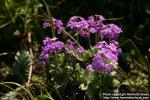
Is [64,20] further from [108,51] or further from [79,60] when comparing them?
[108,51]

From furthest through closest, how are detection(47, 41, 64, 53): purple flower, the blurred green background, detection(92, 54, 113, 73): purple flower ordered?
the blurred green background < detection(47, 41, 64, 53): purple flower < detection(92, 54, 113, 73): purple flower

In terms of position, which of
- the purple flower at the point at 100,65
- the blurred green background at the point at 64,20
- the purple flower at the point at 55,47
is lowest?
the purple flower at the point at 100,65

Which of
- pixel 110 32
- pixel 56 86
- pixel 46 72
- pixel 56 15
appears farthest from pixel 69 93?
pixel 56 15

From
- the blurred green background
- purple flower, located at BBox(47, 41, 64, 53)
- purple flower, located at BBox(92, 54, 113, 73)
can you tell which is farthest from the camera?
the blurred green background

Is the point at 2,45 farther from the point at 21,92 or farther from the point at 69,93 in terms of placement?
the point at 69,93

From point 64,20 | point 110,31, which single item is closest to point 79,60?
point 110,31

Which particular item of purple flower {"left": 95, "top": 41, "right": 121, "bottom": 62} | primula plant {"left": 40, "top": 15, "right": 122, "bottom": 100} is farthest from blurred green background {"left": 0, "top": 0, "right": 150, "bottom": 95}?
purple flower {"left": 95, "top": 41, "right": 121, "bottom": 62}

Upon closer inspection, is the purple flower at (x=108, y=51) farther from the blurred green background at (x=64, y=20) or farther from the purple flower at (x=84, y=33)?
the blurred green background at (x=64, y=20)

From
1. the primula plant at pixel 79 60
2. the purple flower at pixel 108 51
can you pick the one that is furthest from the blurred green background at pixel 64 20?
the purple flower at pixel 108 51

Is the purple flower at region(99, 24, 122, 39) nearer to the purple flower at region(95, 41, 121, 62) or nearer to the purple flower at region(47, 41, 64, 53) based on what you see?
the purple flower at region(95, 41, 121, 62)
